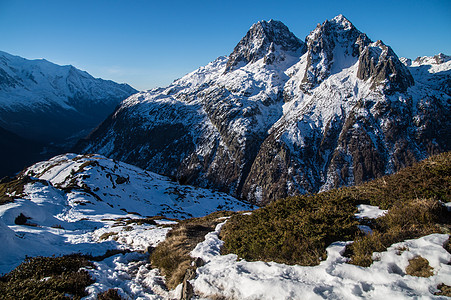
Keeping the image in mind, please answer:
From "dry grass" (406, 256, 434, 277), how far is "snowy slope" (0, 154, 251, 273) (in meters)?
14.2

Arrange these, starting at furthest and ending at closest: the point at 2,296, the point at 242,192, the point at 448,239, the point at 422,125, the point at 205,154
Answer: the point at 205,154, the point at 242,192, the point at 422,125, the point at 2,296, the point at 448,239

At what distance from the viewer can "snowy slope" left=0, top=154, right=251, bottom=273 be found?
17.1m

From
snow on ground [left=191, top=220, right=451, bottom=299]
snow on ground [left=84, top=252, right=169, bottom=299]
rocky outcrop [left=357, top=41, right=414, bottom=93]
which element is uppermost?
rocky outcrop [left=357, top=41, right=414, bottom=93]

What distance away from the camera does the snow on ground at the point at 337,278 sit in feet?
19.0

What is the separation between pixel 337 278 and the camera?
260 inches

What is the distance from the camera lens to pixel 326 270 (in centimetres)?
702

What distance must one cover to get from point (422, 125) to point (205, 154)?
150 metres

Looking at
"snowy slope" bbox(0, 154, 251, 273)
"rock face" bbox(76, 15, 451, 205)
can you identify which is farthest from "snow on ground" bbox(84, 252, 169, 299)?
"rock face" bbox(76, 15, 451, 205)

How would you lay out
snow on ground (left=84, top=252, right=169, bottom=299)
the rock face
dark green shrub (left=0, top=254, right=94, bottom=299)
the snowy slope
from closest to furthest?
dark green shrub (left=0, top=254, right=94, bottom=299) → snow on ground (left=84, top=252, right=169, bottom=299) → the snowy slope → the rock face

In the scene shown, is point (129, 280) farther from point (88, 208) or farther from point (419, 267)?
point (88, 208)

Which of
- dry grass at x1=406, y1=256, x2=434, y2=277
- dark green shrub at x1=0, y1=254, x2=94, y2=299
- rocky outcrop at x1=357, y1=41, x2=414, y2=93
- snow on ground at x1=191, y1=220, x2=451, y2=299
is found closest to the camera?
snow on ground at x1=191, y1=220, x2=451, y2=299

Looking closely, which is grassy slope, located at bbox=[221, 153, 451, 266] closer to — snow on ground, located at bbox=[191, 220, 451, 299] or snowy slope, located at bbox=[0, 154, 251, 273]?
snow on ground, located at bbox=[191, 220, 451, 299]

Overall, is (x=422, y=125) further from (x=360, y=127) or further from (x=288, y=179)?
(x=288, y=179)

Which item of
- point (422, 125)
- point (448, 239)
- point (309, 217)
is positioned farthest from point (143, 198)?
point (422, 125)
